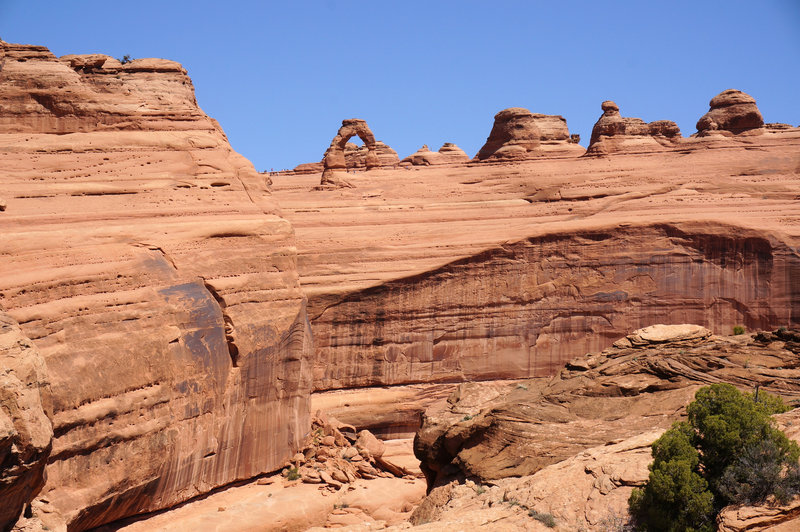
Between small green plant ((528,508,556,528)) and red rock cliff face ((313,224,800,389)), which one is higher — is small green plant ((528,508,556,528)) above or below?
below

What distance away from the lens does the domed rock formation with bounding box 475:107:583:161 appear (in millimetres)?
37906

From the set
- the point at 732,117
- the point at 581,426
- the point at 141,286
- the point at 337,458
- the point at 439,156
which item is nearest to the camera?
the point at 581,426

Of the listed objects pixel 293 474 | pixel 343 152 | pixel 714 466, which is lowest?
pixel 293 474

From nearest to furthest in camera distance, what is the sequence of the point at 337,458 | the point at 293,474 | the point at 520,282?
1. the point at 293,474
2. the point at 337,458
3. the point at 520,282

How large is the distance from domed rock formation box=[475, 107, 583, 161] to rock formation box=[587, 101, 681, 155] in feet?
7.11

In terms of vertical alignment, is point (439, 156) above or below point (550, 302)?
above

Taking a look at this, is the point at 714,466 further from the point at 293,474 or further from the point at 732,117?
the point at 732,117

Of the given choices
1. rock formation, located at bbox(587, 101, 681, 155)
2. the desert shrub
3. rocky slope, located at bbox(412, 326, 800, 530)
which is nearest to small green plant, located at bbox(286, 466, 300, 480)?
rocky slope, located at bbox(412, 326, 800, 530)

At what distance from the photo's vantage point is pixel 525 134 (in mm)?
38219

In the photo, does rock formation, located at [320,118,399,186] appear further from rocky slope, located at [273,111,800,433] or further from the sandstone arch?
rocky slope, located at [273,111,800,433]

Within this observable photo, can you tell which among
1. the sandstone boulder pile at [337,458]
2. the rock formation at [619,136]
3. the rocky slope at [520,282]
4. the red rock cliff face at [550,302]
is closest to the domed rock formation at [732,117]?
the rock formation at [619,136]

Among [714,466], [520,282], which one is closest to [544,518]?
[714,466]

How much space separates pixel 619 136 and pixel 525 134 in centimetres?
540

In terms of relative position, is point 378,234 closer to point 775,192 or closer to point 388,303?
point 388,303
